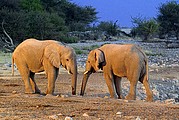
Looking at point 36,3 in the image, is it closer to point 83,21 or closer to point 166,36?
point 83,21

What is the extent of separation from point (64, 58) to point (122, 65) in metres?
1.46

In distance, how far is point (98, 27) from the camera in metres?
69.2

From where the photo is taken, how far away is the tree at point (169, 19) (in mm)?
60606

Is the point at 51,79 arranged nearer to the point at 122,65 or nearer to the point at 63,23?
the point at 122,65

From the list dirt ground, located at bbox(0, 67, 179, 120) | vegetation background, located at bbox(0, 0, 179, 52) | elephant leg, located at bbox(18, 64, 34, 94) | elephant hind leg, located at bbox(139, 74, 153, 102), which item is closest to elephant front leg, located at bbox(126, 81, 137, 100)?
elephant hind leg, located at bbox(139, 74, 153, 102)

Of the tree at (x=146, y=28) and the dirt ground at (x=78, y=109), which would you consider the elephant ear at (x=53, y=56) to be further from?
the tree at (x=146, y=28)

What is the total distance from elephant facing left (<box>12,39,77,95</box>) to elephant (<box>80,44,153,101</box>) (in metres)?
1.02

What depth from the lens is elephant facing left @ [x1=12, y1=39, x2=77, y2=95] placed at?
11719mm

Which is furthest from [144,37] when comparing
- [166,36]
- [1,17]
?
[1,17]

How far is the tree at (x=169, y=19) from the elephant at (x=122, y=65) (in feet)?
157

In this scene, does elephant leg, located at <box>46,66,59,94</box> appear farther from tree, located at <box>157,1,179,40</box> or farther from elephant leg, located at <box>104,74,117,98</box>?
tree, located at <box>157,1,179,40</box>

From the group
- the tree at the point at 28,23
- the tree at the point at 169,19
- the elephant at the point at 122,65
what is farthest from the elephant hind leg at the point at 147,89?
the tree at the point at 169,19

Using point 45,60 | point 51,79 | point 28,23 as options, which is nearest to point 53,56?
point 45,60

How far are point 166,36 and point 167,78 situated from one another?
47.4 metres
